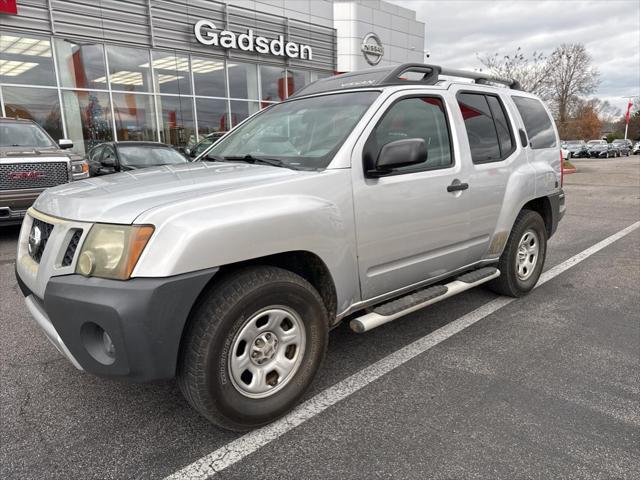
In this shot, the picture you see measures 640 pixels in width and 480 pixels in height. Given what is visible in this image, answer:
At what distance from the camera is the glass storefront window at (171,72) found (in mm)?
16641

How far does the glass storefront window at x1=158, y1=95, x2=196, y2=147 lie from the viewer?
17141 mm

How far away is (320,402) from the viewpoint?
2730mm

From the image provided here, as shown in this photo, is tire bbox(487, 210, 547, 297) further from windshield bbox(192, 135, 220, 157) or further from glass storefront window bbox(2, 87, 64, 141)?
glass storefront window bbox(2, 87, 64, 141)

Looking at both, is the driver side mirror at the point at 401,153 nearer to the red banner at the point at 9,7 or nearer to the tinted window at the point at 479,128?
the tinted window at the point at 479,128

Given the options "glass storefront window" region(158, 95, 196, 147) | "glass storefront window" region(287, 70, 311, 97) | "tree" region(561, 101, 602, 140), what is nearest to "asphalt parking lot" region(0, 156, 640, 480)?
"glass storefront window" region(158, 95, 196, 147)

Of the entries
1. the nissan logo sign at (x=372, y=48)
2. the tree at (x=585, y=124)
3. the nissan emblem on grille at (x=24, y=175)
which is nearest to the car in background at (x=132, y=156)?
the nissan emblem on grille at (x=24, y=175)

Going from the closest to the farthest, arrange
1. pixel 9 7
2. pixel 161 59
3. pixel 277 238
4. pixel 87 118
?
pixel 277 238
pixel 9 7
pixel 87 118
pixel 161 59

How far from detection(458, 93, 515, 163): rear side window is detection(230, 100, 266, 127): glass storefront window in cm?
1579

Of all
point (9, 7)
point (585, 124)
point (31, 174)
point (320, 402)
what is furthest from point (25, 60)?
point (585, 124)

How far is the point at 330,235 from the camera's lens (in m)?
2.60

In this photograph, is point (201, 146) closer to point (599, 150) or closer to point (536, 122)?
point (536, 122)

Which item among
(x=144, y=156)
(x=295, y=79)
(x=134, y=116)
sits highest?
(x=295, y=79)

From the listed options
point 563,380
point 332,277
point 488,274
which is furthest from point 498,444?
point 488,274

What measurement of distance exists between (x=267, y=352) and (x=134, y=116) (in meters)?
16.2
